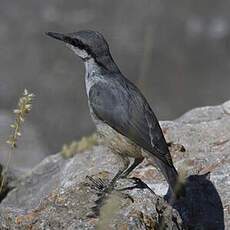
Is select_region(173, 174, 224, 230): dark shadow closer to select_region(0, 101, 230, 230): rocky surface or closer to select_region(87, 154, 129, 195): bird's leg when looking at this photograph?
select_region(0, 101, 230, 230): rocky surface

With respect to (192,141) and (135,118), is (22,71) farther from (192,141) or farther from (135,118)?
(135,118)

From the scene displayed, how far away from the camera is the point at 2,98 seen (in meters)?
15.2

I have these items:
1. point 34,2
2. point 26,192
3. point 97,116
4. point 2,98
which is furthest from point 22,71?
point 97,116

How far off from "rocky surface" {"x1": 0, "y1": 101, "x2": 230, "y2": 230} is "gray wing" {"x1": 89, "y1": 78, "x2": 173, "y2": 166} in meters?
0.35

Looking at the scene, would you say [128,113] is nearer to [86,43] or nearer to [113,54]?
[86,43]

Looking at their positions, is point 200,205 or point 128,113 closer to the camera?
point 128,113

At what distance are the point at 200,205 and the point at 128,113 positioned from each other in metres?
1.05

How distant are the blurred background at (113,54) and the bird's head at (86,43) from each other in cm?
574

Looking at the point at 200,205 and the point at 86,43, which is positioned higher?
the point at 86,43

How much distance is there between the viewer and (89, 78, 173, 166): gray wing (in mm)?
7570

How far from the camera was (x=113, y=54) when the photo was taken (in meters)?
16.5

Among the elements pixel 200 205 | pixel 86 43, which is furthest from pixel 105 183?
pixel 86 43

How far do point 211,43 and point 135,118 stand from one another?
9.62m

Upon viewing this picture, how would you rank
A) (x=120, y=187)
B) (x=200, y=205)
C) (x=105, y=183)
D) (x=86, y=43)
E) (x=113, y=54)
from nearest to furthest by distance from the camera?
(x=120, y=187) < (x=105, y=183) < (x=86, y=43) < (x=200, y=205) < (x=113, y=54)
